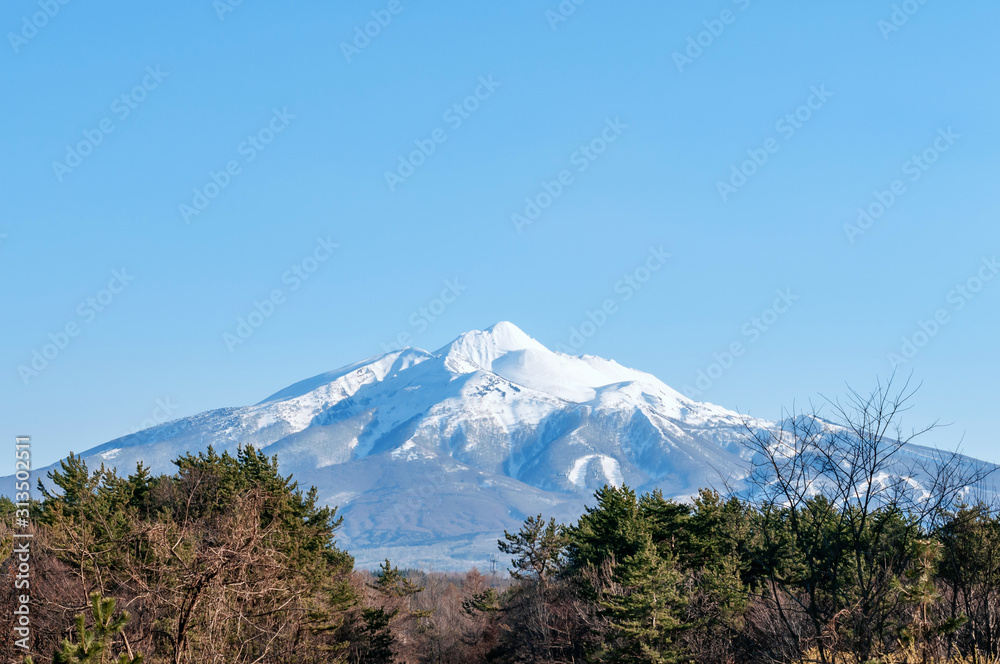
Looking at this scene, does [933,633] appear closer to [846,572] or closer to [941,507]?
[941,507]

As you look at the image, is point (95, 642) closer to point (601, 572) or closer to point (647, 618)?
point (647, 618)

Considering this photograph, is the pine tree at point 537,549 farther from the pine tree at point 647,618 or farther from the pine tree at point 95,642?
the pine tree at point 95,642

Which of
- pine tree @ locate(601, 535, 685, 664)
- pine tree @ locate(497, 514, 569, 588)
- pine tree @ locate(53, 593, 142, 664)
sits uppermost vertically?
pine tree @ locate(497, 514, 569, 588)

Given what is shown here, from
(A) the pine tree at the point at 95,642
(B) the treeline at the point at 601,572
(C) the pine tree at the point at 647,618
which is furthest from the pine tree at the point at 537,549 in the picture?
(A) the pine tree at the point at 95,642

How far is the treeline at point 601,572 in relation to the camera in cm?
1074

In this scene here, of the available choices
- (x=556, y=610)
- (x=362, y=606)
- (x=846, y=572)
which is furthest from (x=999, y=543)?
(x=362, y=606)

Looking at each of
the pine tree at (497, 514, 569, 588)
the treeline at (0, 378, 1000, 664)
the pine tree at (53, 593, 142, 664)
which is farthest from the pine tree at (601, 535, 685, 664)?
the pine tree at (53, 593, 142, 664)

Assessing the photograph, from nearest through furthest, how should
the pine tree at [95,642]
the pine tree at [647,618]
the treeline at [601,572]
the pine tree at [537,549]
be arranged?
the pine tree at [95,642] < the treeline at [601,572] < the pine tree at [647,618] < the pine tree at [537,549]

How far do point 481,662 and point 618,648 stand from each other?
28282 mm

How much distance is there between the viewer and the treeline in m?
10.7

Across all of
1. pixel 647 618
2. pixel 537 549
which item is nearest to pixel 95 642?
pixel 647 618

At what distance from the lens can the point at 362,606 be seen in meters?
48.8

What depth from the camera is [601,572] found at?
41.3m

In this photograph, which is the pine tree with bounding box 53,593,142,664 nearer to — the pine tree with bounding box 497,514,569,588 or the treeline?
the treeline
